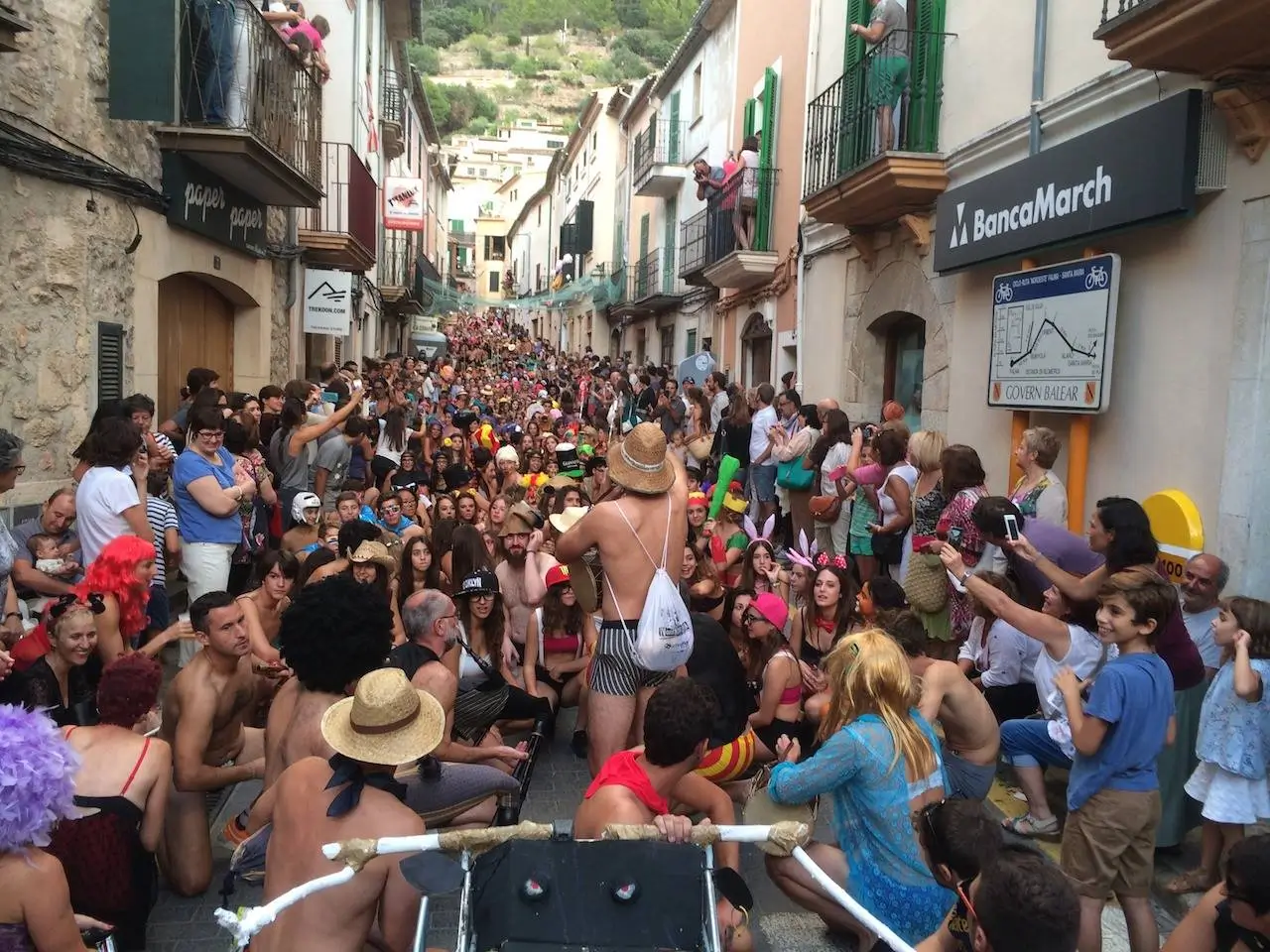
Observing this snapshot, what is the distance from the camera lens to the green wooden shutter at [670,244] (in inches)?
928

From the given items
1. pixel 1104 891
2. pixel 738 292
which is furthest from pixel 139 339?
pixel 738 292

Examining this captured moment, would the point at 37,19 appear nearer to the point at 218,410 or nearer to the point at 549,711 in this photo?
the point at 218,410

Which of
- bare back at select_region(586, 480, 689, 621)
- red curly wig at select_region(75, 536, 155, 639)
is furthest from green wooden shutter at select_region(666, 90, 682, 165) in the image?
bare back at select_region(586, 480, 689, 621)

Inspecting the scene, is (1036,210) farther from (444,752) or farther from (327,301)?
(327,301)

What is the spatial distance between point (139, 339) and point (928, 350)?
685 cm

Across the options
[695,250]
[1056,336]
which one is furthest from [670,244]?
[1056,336]

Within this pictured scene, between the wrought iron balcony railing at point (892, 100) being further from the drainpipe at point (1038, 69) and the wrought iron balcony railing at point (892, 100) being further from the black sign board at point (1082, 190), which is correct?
the drainpipe at point (1038, 69)

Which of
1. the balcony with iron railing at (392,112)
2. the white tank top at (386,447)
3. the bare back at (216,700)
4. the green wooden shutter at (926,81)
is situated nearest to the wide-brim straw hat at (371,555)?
the bare back at (216,700)

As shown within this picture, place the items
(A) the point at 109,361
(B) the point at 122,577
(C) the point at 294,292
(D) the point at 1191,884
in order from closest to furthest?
(D) the point at 1191,884 → (B) the point at 122,577 → (A) the point at 109,361 → (C) the point at 294,292

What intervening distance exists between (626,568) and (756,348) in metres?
12.7

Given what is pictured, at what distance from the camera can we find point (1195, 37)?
4906 millimetres

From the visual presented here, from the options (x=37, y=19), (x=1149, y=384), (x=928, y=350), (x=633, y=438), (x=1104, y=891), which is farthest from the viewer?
(x=928, y=350)

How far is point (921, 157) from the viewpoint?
8773mm

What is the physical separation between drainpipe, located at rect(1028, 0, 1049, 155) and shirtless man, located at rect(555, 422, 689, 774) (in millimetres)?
4782
